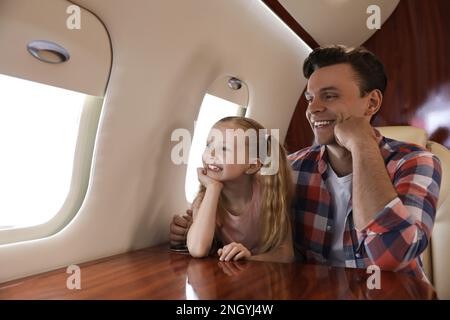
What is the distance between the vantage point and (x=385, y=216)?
801 mm

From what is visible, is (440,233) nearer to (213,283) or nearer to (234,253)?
(234,253)

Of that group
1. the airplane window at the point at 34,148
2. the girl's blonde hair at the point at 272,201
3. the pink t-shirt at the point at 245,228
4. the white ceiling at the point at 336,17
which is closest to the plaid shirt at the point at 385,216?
the girl's blonde hair at the point at 272,201

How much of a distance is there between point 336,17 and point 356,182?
0.99 m

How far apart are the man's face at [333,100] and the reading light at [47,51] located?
68 centimetres

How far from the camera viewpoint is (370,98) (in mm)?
1061

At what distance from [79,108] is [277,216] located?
0.61 metres

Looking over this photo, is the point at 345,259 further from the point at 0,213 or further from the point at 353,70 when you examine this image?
the point at 0,213

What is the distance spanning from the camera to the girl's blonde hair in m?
1.00

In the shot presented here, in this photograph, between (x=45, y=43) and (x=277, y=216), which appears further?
(x=277, y=216)

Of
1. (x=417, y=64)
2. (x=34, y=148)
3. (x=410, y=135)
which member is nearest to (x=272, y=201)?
(x=34, y=148)

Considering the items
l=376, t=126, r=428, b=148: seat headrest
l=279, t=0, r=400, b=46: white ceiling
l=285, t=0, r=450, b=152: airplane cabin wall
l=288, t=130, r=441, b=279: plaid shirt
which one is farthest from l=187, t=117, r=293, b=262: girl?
l=285, t=0, r=450, b=152: airplane cabin wall

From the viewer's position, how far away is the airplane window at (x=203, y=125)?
1.52 metres

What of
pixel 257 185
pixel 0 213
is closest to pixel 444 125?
pixel 257 185

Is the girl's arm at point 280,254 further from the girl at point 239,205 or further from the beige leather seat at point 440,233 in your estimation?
the beige leather seat at point 440,233
